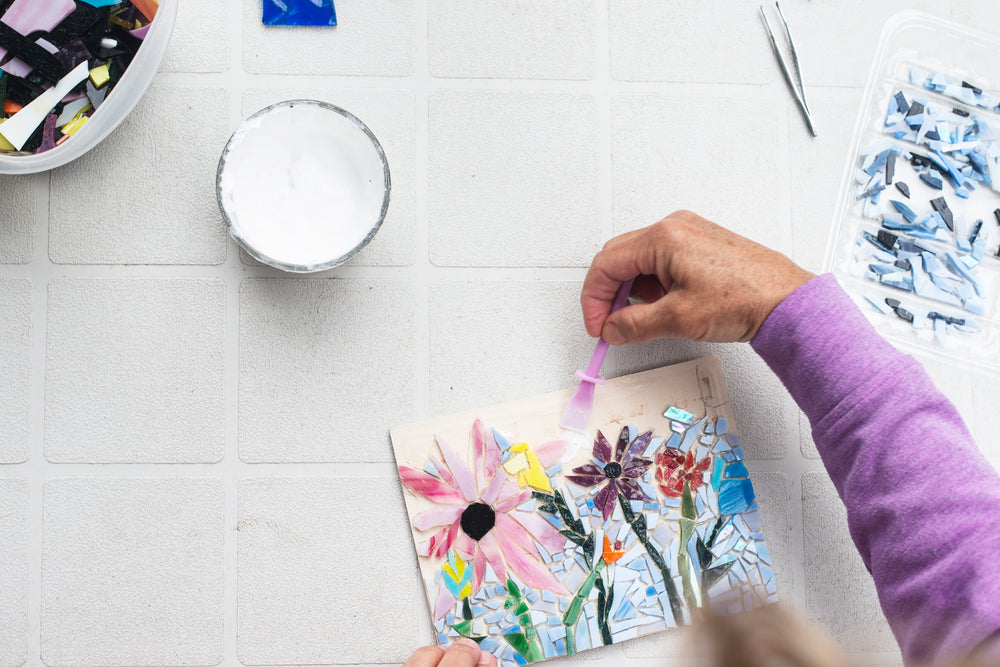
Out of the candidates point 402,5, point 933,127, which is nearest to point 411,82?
point 402,5

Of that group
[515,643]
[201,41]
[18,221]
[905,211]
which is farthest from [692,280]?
[18,221]

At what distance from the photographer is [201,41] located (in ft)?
2.17

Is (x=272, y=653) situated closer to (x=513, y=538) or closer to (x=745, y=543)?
(x=513, y=538)

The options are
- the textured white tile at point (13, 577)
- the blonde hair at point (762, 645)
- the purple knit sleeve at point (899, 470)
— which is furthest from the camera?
the textured white tile at point (13, 577)

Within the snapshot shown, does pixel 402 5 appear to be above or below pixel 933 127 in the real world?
above

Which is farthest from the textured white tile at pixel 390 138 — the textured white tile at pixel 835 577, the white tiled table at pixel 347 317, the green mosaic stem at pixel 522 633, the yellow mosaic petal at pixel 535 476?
the textured white tile at pixel 835 577

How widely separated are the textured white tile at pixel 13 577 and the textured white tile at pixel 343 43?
433 mm

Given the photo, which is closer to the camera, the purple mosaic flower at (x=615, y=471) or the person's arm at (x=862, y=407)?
the person's arm at (x=862, y=407)

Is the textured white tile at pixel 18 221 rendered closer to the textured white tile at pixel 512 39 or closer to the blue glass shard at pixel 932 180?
the textured white tile at pixel 512 39

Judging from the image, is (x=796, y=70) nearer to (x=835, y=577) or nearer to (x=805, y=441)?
(x=805, y=441)

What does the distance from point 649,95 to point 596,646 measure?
0.49 m

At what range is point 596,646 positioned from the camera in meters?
0.65

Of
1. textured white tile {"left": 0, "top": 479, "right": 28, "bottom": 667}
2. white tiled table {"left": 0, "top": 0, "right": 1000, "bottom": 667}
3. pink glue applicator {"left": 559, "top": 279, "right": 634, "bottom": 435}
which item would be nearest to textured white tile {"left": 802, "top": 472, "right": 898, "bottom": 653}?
white tiled table {"left": 0, "top": 0, "right": 1000, "bottom": 667}

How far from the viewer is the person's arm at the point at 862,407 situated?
1.77ft
